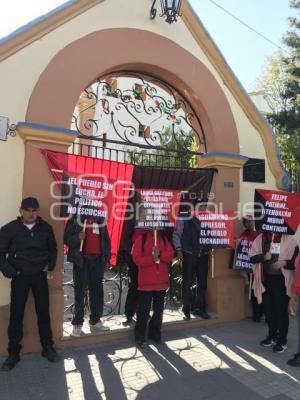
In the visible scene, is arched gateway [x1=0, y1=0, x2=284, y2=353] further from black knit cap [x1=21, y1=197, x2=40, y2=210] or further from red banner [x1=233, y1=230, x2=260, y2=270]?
black knit cap [x1=21, y1=197, x2=40, y2=210]

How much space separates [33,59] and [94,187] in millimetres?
1770

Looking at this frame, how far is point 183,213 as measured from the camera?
244 inches

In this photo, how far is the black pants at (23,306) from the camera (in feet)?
15.3

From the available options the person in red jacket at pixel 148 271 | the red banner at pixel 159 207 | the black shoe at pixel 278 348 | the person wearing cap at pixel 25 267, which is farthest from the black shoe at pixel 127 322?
the black shoe at pixel 278 348

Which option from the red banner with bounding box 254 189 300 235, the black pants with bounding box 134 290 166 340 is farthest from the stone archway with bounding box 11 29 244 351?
the red banner with bounding box 254 189 300 235

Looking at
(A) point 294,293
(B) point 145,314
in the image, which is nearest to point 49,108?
(B) point 145,314

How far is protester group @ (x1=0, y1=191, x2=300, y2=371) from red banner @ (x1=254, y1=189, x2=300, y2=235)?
0.12 meters

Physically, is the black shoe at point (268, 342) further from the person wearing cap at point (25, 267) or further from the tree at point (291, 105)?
the tree at point (291, 105)

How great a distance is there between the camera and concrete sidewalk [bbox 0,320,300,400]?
4.20 meters

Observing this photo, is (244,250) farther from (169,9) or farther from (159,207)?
(169,9)

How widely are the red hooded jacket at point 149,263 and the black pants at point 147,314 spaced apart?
4.8 inches

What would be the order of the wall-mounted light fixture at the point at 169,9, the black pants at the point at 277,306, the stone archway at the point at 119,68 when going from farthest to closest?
the wall-mounted light fixture at the point at 169,9
the black pants at the point at 277,306
the stone archway at the point at 119,68

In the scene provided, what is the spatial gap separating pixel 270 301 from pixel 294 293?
64cm

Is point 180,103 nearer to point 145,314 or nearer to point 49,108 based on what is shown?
point 49,108
